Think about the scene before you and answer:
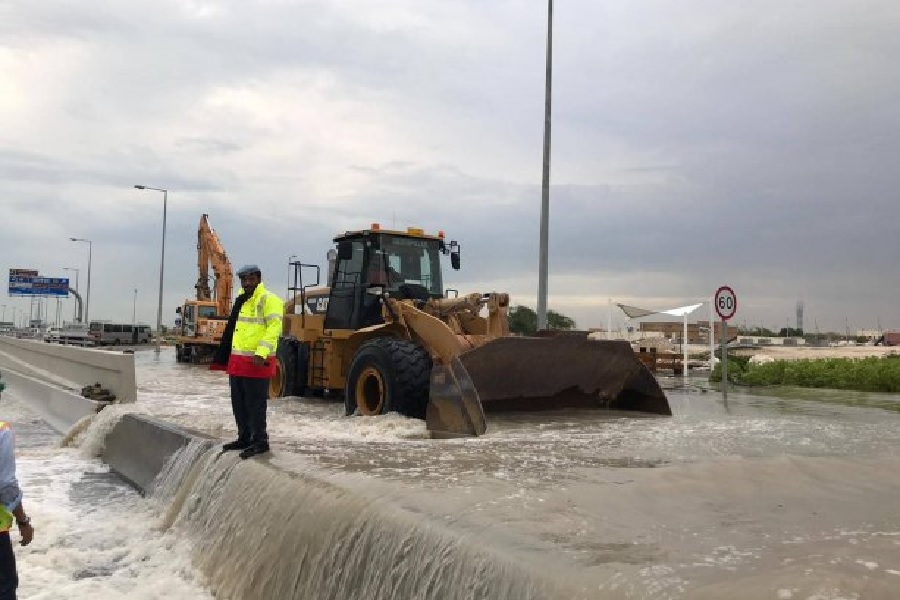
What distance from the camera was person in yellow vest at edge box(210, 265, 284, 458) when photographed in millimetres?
6691

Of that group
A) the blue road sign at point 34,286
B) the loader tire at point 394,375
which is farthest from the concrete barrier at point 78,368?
the blue road sign at point 34,286

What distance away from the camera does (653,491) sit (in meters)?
5.05

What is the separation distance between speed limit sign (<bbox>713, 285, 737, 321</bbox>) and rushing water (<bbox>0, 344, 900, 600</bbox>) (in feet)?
22.5

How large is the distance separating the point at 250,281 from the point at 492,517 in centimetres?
365

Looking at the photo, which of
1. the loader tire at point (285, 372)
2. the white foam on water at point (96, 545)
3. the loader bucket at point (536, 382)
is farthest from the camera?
the loader tire at point (285, 372)

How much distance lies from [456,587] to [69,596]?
9.73ft

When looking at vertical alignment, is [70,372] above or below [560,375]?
below

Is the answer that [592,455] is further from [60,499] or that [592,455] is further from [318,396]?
[318,396]

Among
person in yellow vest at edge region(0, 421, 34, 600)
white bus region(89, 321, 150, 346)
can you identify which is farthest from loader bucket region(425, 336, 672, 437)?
white bus region(89, 321, 150, 346)

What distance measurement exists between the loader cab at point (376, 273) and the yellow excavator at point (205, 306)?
18.2m

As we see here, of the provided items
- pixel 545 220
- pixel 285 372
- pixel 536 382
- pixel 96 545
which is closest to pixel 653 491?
pixel 96 545

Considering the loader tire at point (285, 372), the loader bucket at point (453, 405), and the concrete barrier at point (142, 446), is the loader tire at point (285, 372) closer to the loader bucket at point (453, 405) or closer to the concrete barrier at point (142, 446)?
the concrete barrier at point (142, 446)

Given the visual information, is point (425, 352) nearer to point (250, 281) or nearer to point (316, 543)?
point (250, 281)

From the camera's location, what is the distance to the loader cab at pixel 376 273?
12.4m
